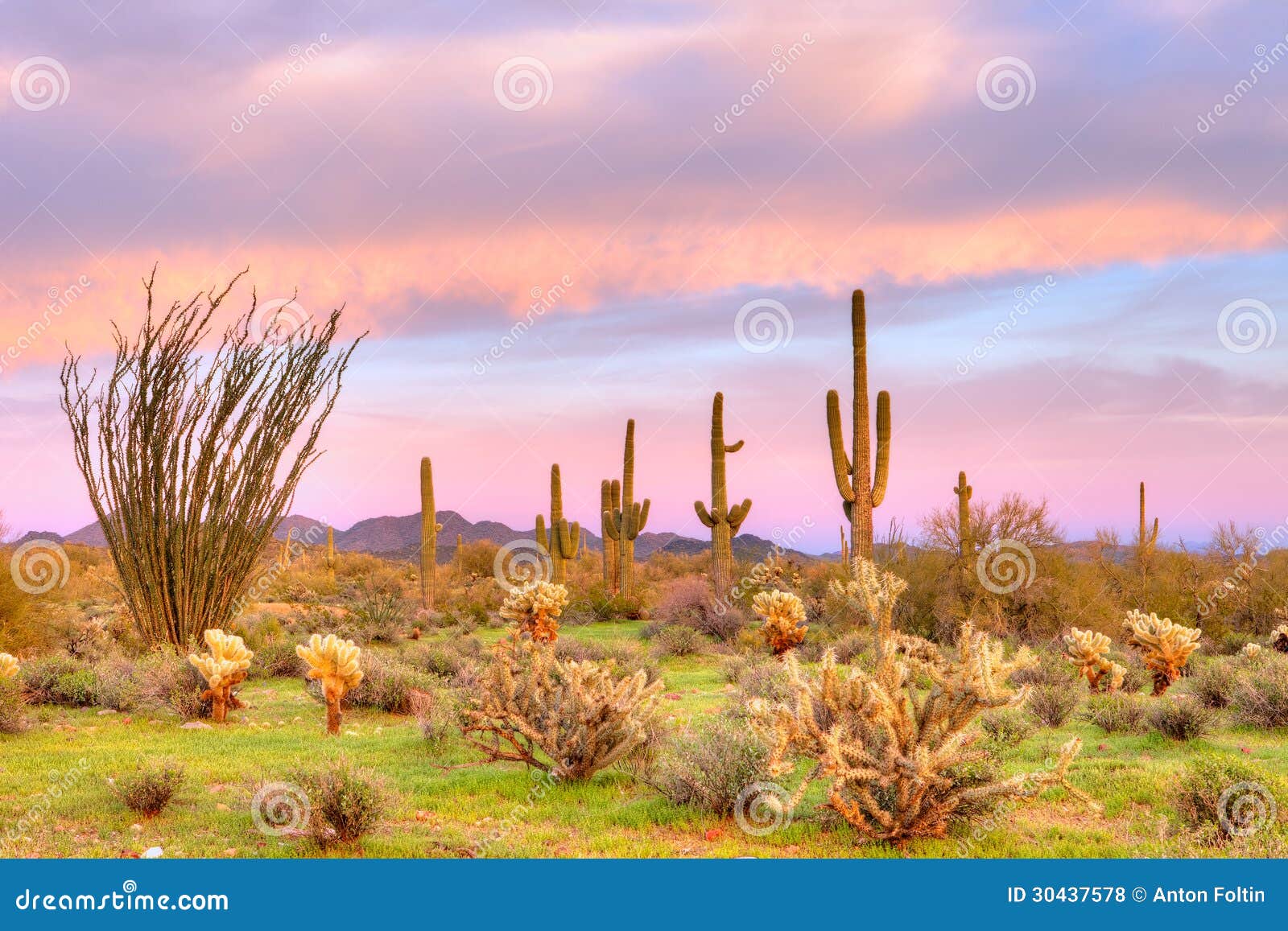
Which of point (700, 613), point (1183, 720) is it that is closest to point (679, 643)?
point (700, 613)

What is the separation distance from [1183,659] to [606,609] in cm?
1613

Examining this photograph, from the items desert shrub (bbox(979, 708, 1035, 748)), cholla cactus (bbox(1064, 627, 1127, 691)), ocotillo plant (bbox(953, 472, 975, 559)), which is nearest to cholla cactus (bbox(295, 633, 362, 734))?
desert shrub (bbox(979, 708, 1035, 748))

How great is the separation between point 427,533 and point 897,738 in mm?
23992

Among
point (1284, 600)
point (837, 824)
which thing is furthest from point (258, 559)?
point (1284, 600)

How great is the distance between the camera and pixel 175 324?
14445 millimetres

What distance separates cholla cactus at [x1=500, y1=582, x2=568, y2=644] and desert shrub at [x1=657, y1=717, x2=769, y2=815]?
26.2 ft

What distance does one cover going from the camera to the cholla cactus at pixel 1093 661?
12.6m

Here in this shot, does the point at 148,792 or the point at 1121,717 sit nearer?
the point at 148,792

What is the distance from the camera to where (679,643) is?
18.1 metres

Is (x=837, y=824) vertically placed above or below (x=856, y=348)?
below

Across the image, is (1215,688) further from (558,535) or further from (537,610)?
(558,535)

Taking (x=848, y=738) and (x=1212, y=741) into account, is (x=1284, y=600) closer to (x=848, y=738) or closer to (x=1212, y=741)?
(x=1212, y=741)

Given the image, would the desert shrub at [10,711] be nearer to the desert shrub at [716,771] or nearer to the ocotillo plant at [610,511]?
the desert shrub at [716,771]

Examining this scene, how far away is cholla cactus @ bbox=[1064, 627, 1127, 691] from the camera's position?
12.6m
